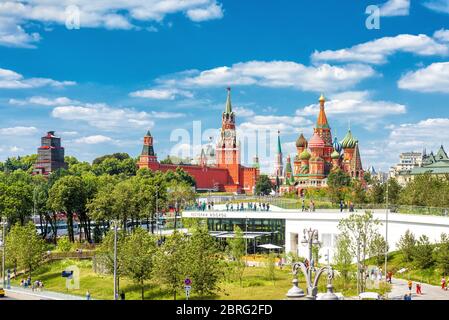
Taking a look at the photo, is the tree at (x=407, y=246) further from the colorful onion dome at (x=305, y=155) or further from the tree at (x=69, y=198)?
the colorful onion dome at (x=305, y=155)

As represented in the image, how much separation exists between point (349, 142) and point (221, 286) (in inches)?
5292

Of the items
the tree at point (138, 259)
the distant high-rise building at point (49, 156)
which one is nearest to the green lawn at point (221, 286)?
the tree at point (138, 259)

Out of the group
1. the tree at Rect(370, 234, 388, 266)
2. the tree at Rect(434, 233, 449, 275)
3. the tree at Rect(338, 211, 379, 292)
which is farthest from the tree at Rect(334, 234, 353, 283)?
the tree at Rect(434, 233, 449, 275)

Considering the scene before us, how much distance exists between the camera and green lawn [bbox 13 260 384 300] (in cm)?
4331

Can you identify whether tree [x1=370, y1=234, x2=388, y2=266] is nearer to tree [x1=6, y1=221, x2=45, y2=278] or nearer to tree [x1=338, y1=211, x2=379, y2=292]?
tree [x1=338, y1=211, x2=379, y2=292]

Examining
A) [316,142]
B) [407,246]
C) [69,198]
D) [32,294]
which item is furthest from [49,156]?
[407,246]

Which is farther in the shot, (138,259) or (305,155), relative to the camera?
(305,155)

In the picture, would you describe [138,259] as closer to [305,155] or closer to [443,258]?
[443,258]

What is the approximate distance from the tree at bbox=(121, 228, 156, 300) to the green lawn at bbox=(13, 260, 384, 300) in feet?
3.73

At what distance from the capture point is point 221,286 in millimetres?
48156

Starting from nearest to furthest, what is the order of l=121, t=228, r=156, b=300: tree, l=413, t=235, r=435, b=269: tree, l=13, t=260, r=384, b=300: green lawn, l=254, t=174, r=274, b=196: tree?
l=13, t=260, r=384, b=300: green lawn, l=121, t=228, r=156, b=300: tree, l=413, t=235, r=435, b=269: tree, l=254, t=174, r=274, b=196: tree

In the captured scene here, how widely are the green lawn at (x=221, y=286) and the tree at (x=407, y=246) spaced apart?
7.17 metres
